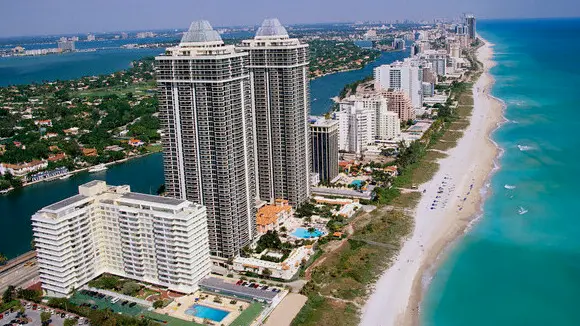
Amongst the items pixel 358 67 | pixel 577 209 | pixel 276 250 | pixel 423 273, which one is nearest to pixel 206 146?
pixel 276 250

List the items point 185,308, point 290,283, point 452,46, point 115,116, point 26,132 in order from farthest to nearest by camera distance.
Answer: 1. point 452,46
2. point 115,116
3. point 26,132
4. point 290,283
5. point 185,308

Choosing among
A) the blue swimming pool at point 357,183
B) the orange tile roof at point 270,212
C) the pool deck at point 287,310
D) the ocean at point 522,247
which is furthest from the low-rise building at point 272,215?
the ocean at point 522,247

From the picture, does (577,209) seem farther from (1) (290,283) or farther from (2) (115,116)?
(2) (115,116)

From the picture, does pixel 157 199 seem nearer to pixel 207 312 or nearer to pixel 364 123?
pixel 207 312

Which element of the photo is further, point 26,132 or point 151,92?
point 151,92

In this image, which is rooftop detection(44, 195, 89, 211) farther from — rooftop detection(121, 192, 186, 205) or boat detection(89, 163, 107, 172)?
boat detection(89, 163, 107, 172)

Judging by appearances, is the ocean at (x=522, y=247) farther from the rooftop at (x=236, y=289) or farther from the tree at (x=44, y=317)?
the tree at (x=44, y=317)
